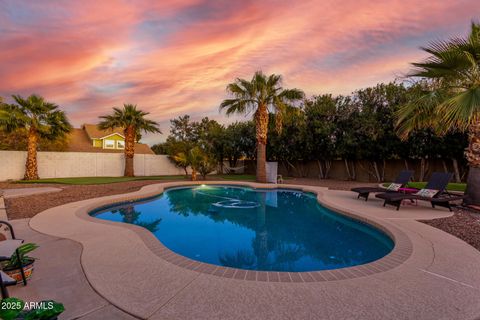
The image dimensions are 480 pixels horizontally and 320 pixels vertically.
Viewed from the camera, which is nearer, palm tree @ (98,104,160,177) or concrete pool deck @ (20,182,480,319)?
concrete pool deck @ (20,182,480,319)

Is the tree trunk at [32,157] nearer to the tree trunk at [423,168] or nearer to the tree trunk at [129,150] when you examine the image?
the tree trunk at [129,150]

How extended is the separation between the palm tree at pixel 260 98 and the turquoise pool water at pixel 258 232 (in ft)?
22.5

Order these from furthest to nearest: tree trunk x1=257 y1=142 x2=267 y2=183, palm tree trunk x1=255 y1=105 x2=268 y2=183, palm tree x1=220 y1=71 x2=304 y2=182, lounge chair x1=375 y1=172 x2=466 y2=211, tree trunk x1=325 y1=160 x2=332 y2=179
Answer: tree trunk x1=325 y1=160 x2=332 y2=179 → tree trunk x1=257 y1=142 x2=267 y2=183 → palm tree trunk x1=255 y1=105 x2=268 y2=183 → palm tree x1=220 y1=71 x2=304 y2=182 → lounge chair x1=375 y1=172 x2=466 y2=211

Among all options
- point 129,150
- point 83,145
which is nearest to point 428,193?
point 129,150

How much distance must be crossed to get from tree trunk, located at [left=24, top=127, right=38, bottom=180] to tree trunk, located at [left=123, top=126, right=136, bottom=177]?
19.8 feet

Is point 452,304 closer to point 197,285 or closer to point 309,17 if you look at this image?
point 197,285

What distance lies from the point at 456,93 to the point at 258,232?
24.4 feet

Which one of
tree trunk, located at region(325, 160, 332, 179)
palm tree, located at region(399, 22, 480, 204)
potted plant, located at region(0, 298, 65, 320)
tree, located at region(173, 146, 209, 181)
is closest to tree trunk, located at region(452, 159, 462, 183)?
tree trunk, located at region(325, 160, 332, 179)

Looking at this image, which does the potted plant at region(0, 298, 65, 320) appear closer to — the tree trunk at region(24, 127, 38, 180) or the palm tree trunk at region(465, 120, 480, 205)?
the palm tree trunk at region(465, 120, 480, 205)

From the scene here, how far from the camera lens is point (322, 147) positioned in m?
21.5

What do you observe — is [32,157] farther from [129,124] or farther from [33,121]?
[129,124]

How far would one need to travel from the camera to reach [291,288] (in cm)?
313

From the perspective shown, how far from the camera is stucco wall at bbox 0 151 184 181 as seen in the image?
18359 mm

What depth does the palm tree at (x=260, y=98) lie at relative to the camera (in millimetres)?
16719
